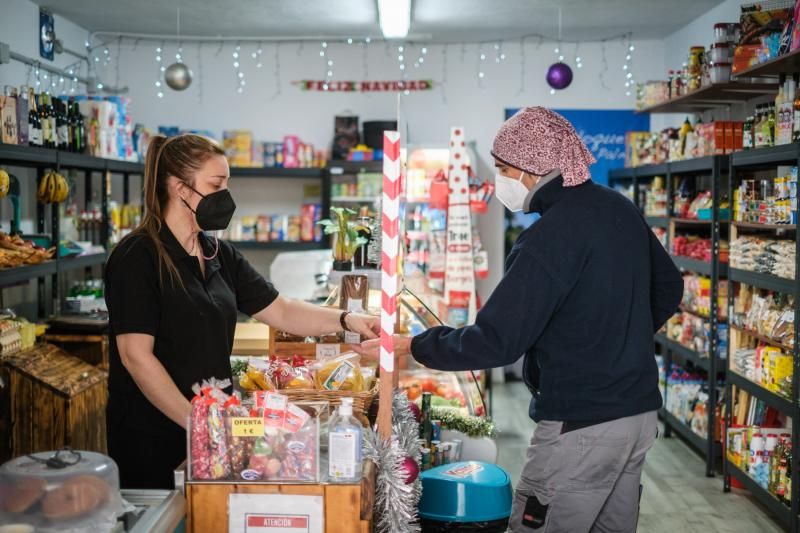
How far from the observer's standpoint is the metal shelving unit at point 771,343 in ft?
14.8

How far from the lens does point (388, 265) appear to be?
2.45 m

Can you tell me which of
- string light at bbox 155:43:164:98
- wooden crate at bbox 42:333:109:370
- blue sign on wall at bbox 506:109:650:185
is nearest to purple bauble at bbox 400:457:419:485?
wooden crate at bbox 42:333:109:370

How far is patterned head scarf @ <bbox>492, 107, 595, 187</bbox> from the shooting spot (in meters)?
2.52

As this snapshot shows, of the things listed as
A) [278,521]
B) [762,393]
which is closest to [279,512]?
[278,521]

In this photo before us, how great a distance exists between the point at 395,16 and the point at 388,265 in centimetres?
572

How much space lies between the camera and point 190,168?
2732 mm

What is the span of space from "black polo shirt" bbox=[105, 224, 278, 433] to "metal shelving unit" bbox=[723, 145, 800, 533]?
10.4ft

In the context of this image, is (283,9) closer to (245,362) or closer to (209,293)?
(245,362)

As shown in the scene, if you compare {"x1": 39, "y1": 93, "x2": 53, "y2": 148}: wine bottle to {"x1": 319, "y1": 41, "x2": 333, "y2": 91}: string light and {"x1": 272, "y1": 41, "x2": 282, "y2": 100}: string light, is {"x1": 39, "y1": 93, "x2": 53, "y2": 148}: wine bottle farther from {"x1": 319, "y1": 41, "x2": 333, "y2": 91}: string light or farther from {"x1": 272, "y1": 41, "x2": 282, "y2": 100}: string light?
{"x1": 319, "y1": 41, "x2": 333, "y2": 91}: string light

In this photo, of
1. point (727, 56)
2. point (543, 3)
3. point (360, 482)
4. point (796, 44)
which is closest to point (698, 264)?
point (727, 56)

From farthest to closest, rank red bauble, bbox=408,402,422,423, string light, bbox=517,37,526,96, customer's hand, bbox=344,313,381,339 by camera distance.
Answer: string light, bbox=517,37,526,96, red bauble, bbox=408,402,422,423, customer's hand, bbox=344,313,381,339

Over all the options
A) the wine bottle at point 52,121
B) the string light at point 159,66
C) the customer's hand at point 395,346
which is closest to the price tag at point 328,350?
the customer's hand at point 395,346

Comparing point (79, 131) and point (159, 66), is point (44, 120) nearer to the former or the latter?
point (79, 131)

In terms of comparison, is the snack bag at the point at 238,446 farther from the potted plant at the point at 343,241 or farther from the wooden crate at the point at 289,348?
the potted plant at the point at 343,241
